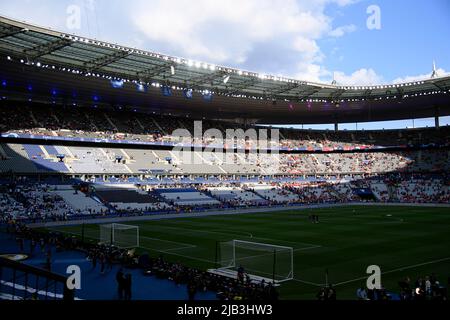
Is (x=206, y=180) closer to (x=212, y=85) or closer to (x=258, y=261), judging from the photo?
(x=212, y=85)

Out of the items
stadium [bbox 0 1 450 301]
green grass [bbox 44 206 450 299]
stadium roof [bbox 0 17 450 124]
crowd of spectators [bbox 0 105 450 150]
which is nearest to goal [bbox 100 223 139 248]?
stadium [bbox 0 1 450 301]

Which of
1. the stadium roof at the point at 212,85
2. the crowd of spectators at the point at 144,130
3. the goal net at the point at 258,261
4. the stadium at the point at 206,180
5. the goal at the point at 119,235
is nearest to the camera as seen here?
the stadium at the point at 206,180

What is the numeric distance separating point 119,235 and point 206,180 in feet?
120

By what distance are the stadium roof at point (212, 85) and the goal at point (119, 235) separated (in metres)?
20.2

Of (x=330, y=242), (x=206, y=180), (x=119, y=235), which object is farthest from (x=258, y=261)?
(x=206, y=180)

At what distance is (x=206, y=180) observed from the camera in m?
66.7

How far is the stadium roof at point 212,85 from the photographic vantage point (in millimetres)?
42500

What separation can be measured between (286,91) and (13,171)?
4065cm

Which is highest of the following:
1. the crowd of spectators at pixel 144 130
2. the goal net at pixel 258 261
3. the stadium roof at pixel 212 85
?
the stadium roof at pixel 212 85

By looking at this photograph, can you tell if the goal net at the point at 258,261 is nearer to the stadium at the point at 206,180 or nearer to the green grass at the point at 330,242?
the stadium at the point at 206,180

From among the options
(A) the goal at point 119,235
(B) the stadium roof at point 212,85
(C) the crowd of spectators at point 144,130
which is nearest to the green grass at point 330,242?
(A) the goal at point 119,235

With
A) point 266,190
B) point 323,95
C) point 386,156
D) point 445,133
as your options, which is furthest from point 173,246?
point 445,133

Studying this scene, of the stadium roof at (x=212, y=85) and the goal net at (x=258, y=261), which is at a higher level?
the stadium roof at (x=212, y=85)

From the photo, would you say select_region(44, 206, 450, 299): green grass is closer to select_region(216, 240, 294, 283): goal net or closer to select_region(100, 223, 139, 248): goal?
select_region(216, 240, 294, 283): goal net
